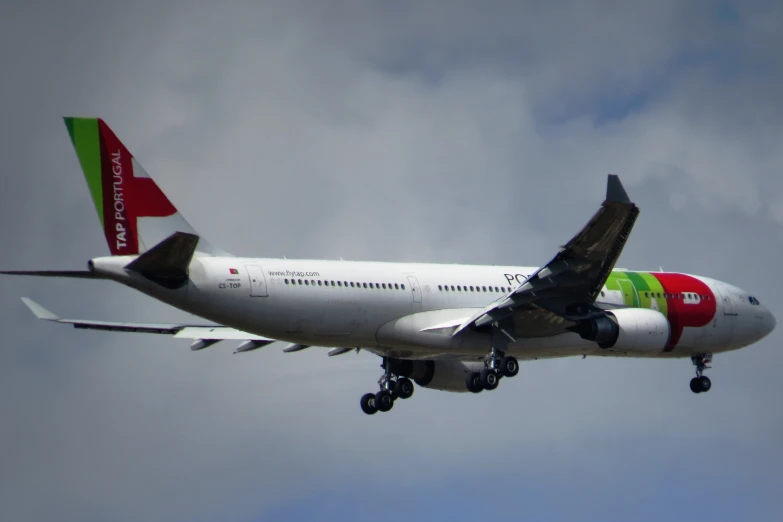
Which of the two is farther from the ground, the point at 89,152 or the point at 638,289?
the point at 89,152

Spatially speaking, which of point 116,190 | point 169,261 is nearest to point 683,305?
point 169,261

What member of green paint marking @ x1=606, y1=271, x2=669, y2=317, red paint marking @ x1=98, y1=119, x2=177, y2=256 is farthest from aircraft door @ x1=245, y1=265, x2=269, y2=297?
green paint marking @ x1=606, y1=271, x2=669, y2=317

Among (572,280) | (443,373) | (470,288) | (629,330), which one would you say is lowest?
(443,373)

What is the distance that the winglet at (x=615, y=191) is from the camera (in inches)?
1421

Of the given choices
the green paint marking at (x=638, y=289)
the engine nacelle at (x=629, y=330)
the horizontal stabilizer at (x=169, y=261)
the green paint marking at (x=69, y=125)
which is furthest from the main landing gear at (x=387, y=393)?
the green paint marking at (x=69, y=125)

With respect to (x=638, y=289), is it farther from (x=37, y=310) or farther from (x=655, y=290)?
(x=37, y=310)

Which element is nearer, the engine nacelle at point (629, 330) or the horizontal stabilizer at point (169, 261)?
the horizontal stabilizer at point (169, 261)

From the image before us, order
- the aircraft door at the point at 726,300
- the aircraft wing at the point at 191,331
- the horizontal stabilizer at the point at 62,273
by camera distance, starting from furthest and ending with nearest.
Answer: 1. the aircraft door at the point at 726,300
2. the aircraft wing at the point at 191,331
3. the horizontal stabilizer at the point at 62,273

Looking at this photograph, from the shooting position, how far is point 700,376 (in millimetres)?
45875

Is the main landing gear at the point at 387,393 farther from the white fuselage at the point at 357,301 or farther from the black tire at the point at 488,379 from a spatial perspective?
the black tire at the point at 488,379

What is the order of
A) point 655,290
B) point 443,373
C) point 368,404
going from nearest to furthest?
point 368,404 → point 655,290 → point 443,373

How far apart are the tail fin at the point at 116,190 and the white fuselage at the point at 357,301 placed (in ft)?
4.13

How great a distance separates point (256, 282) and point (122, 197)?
4.26 metres

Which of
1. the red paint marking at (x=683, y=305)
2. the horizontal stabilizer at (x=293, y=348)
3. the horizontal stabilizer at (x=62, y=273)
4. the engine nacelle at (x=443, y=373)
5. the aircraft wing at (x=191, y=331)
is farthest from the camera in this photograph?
the engine nacelle at (x=443, y=373)
